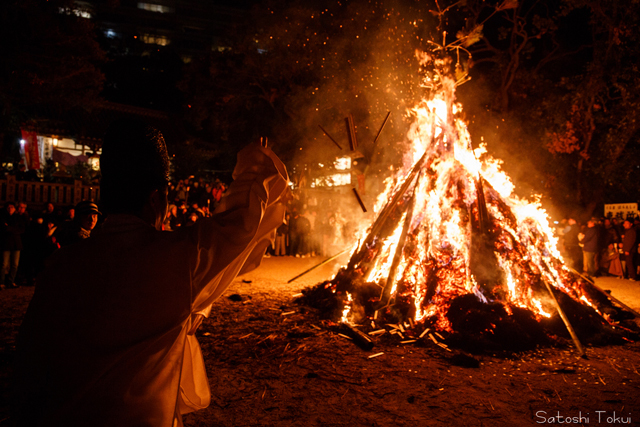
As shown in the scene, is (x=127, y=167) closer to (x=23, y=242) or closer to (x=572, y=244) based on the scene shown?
(x=23, y=242)

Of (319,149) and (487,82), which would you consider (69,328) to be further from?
(487,82)

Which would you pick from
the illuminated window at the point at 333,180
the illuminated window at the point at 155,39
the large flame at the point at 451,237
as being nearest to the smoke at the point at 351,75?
the illuminated window at the point at 333,180

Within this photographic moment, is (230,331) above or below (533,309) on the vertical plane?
below

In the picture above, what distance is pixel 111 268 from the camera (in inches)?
54.4

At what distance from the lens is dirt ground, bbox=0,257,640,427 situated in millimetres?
4152

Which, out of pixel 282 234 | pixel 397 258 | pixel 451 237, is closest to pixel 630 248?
Result: pixel 451 237

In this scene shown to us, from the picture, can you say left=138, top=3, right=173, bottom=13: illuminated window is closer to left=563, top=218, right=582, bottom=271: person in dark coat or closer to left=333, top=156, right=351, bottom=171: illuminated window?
left=333, top=156, right=351, bottom=171: illuminated window

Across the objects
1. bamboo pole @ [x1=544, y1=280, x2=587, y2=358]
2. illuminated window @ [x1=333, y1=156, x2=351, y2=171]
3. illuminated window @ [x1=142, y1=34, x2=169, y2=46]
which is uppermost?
illuminated window @ [x1=142, y1=34, x2=169, y2=46]

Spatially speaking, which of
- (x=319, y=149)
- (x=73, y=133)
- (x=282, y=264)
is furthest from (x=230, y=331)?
(x=73, y=133)

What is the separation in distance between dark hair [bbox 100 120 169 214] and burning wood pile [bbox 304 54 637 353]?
585cm

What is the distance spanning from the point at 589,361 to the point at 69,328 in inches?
271

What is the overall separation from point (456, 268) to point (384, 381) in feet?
10.5

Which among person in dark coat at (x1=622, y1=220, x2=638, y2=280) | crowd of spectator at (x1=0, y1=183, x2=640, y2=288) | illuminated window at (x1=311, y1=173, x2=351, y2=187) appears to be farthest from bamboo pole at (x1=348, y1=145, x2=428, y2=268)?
illuminated window at (x1=311, y1=173, x2=351, y2=187)

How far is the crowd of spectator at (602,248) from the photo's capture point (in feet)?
41.6
